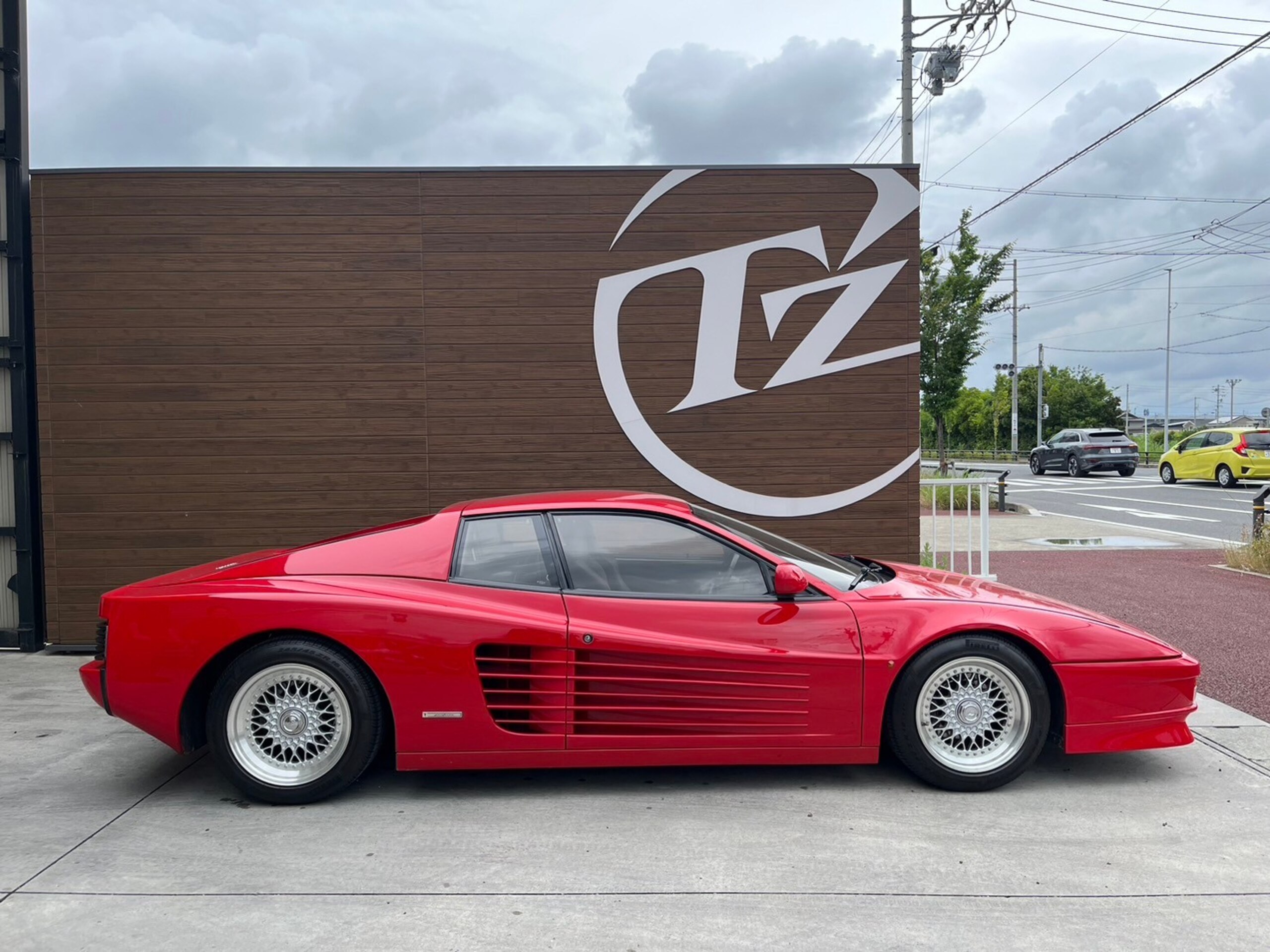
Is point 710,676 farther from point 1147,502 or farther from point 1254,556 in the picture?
point 1147,502

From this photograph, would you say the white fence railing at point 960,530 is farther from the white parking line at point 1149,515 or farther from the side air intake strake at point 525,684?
the side air intake strake at point 525,684

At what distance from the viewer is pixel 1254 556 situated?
9742 millimetres

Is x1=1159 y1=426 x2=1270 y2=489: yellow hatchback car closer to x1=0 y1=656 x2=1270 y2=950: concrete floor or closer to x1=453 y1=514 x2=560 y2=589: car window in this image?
x1=0 y1=656 x2=1270 y2=950: concrete floor

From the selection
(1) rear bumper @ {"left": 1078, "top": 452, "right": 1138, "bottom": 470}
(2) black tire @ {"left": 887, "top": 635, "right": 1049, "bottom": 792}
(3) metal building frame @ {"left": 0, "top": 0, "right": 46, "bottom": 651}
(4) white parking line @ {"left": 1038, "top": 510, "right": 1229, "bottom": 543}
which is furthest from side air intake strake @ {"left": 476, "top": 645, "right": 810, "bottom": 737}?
(1) rear bumper @ {"left": 1078, "top": 452, "right": 1138, "bottom": 470}

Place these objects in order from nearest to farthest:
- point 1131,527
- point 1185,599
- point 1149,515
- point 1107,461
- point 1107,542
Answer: point 1185,599, point 1107,542, point 1131,527, point 1149,515, point 1107,461

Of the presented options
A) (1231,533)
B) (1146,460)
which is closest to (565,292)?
(1231,533)

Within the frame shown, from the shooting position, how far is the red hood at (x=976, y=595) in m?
3.87

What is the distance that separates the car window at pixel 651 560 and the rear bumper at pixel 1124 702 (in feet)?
4.48

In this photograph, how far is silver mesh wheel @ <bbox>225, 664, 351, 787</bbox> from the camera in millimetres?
3703

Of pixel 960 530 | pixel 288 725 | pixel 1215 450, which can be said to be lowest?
pixel 960 530

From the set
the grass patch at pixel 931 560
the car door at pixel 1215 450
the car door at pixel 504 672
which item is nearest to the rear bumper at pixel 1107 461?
the car door at pixel 1215 450

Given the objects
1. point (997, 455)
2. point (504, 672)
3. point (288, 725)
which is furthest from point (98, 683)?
point (997, 455)

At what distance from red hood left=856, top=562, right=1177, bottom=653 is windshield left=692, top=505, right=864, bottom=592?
0.14 m

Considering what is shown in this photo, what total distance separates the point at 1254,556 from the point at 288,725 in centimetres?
1011
